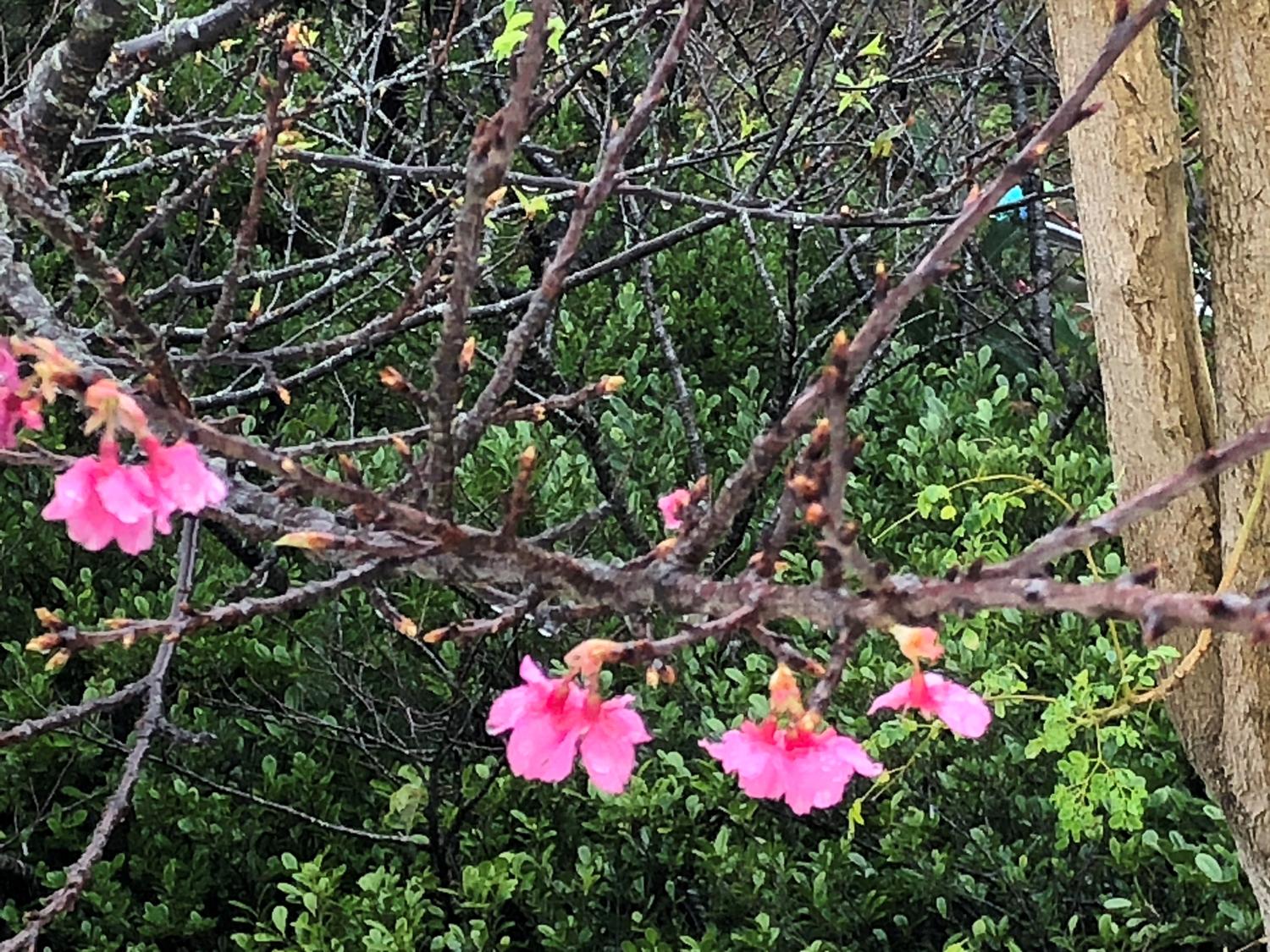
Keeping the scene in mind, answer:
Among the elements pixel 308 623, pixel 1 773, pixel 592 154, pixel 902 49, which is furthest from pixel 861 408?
pixel 1 773

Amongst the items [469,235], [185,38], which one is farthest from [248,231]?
[469,235]

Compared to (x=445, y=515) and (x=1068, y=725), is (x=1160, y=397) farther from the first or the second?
(x=445, y=515)

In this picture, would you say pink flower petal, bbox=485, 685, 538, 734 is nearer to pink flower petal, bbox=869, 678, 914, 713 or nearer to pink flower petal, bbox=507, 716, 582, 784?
pink flower petal, bbox=507, 716, 582, 784

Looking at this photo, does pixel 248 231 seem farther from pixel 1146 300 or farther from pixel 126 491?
pixel 1146 300

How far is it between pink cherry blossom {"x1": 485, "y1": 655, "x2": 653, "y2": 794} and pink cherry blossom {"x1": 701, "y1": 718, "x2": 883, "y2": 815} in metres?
0.06

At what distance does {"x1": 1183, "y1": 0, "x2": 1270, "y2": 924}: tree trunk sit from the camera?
1.35m

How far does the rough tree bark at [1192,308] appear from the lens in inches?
53.9

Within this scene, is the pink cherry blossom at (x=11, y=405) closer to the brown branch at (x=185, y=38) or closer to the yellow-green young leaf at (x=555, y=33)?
the brown branch at (x=185, y=38)

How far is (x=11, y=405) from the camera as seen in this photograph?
98 cm

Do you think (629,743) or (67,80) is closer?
(629,743)

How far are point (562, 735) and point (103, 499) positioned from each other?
12.3 inches

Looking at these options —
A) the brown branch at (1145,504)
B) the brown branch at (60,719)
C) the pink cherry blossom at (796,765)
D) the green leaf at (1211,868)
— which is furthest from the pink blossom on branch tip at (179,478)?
the green leaf at (1211,868)

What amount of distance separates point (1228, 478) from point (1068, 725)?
0.46 m

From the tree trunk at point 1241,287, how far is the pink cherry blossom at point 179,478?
1.12 metres
